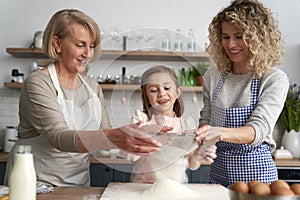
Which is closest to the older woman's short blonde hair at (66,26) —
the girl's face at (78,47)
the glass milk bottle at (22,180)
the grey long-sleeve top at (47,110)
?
the girl's face at (78,47)

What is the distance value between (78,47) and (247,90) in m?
0.68

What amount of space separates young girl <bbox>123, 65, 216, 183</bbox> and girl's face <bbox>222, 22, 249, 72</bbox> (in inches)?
15.7

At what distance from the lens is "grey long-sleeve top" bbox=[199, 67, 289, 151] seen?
5.35ft

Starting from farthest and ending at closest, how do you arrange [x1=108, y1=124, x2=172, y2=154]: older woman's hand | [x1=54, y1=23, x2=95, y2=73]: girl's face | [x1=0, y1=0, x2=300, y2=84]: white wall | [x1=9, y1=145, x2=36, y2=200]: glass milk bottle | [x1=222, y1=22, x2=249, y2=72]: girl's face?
[x1=0, y1=0, x2=300, y2=84]: white wall, [x1=222, y1=22, x2=249, y2=72]: girl's face, [x1=54, y1=23, x2=95, y2=73]: girl's face, [x1=108, y1=124, x2=172, y2=154]: older woman's hand, [x1=9, y1=145, x2=36, y2=200]: glass milk bottle

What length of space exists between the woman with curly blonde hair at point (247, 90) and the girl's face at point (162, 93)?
1.14 ft

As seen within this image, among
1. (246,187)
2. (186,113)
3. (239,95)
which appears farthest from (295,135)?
(246,187)

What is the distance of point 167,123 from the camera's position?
139 cm

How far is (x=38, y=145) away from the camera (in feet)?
5.44

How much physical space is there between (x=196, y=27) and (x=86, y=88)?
2315mm

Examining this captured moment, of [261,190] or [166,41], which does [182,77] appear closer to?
[166,41]

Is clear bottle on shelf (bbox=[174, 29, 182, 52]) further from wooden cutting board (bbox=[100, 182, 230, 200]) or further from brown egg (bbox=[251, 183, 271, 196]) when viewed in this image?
brown egg (bbox=[251, 183, 271, 196])

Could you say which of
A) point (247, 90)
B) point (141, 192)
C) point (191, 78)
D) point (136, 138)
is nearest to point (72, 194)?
point (141, 192)

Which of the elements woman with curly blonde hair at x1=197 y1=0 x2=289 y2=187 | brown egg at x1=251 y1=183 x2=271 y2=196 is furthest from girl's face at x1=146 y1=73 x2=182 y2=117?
brown egg at x1=251 y1=183 x2=271 y2=196

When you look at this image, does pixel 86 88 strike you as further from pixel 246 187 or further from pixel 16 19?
pixel 16 19
